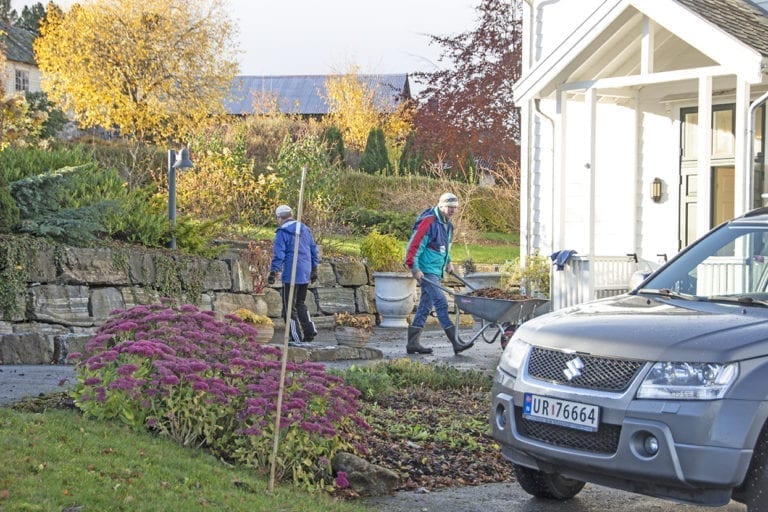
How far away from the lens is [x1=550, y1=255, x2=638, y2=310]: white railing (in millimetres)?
12633

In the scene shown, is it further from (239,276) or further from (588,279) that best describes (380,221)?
(588,279)

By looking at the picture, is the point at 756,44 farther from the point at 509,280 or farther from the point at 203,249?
the point at 203,249

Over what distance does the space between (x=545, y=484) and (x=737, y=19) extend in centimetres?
780

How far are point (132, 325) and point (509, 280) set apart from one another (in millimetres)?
9026

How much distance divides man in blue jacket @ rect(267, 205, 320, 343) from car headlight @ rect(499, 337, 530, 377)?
7492mm

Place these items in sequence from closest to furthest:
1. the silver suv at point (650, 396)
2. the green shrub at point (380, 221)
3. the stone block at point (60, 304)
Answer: the silver suv at point (650, 396)
the stone block at point (60, 304)
the green shrub at point (380, 221)

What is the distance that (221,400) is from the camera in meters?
6.21

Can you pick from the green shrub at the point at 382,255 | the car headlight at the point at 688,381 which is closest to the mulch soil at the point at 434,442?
the car headlight at the point at 688,381

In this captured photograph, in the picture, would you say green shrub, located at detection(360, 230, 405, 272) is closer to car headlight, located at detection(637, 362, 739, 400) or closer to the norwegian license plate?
the norwegian license plate

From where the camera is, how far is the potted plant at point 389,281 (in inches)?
679

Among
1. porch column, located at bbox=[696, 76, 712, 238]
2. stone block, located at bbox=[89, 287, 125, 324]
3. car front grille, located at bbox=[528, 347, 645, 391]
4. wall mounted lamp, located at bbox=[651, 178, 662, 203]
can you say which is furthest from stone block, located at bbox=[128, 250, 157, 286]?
car front grille, located at bbox=[528, 347, 645, 391]

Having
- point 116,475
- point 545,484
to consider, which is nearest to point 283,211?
point 545,484

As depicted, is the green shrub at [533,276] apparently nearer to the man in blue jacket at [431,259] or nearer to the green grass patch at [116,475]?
the man in blue jacket at [431,259]

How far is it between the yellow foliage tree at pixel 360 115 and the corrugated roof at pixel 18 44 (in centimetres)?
1574
